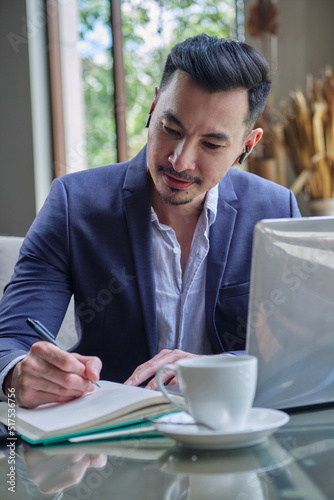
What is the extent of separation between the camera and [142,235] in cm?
142

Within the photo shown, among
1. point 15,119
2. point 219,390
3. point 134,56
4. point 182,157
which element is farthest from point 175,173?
point 15,119

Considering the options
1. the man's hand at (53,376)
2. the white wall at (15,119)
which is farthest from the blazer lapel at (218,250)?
the white wall at (15,119)

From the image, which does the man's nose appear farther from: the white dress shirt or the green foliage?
the green foliage

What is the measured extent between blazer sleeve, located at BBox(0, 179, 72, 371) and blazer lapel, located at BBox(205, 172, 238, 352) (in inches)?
12.6

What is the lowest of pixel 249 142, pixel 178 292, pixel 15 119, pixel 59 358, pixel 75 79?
pixel 178 292

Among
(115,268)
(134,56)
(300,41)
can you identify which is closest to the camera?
(115,268)

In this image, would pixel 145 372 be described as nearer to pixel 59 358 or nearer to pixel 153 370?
pixel 153 370

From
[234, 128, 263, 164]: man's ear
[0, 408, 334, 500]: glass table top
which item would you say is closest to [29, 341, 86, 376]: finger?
[0, 408, 334, 500]: glass table top

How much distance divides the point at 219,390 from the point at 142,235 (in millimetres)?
765

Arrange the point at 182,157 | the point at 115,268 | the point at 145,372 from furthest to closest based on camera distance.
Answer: the point at 115,268 < the point at 182,157 < the point at 145,372

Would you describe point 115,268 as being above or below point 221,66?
below

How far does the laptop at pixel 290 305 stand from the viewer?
785 mm

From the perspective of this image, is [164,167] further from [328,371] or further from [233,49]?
[328,371]

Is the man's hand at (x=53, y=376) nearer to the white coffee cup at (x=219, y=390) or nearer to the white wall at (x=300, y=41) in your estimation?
the white coffee cup at (x=219, y=390)
